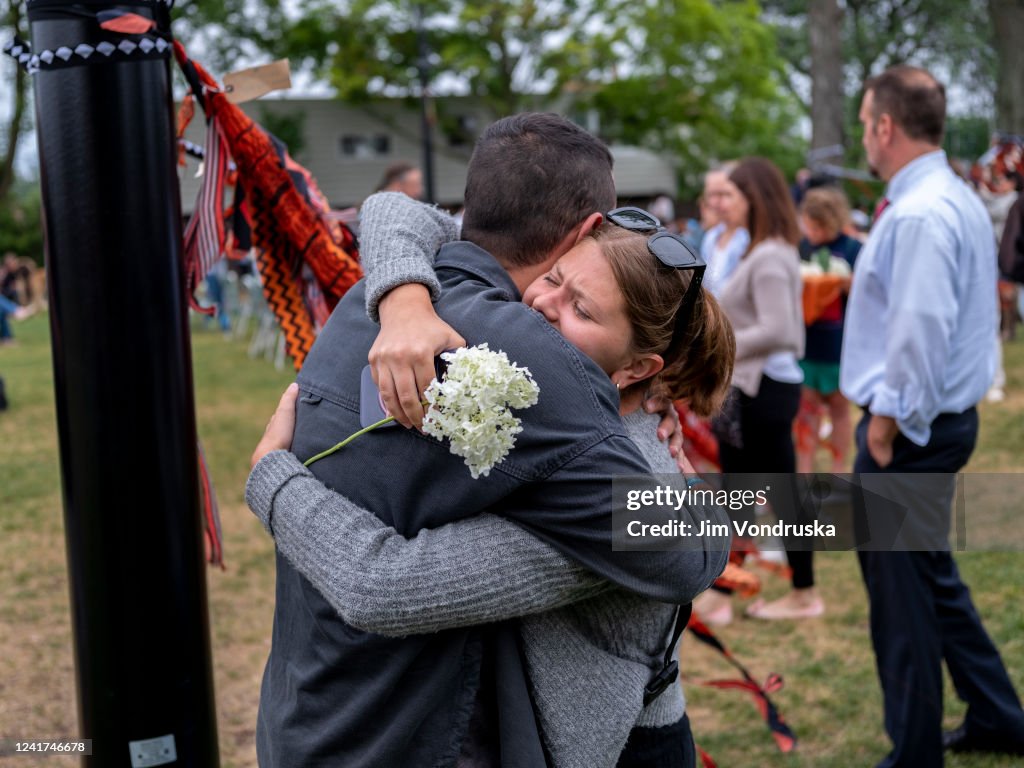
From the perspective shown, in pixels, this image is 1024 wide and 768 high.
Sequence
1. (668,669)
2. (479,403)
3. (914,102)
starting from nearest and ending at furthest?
Answer: (479,403) → (668,669) → (914,102)

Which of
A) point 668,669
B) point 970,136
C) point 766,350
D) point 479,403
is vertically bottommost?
point 970,136

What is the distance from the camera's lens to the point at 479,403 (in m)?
1.43

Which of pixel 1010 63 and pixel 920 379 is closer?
pixel 920 379

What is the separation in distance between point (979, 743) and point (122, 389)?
3002 millimetres

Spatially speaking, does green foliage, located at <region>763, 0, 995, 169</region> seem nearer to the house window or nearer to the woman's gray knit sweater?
the house window

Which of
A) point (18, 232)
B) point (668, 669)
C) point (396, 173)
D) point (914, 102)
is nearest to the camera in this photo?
point (668, 669)

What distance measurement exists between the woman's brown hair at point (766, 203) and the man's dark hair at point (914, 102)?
5.08 feet

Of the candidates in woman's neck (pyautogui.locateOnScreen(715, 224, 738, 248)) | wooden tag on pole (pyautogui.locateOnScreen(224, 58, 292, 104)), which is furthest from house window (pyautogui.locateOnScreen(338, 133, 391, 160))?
wooden tag on pole (pyautogui.locateOnScreen(224, 58, 292, 104))

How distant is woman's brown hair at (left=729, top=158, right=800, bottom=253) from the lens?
5004mm

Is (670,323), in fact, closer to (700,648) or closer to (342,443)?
(342,443)

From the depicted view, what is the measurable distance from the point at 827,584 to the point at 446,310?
4.35m

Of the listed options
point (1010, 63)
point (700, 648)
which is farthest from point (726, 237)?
point (1010, 63)

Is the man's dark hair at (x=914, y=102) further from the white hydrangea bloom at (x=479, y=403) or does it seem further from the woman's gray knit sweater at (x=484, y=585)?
the white hydrangea bloom at (x=479, y=403)

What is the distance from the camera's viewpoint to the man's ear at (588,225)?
5.61ft
